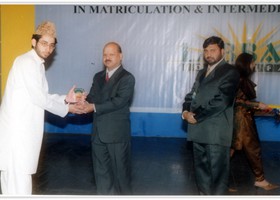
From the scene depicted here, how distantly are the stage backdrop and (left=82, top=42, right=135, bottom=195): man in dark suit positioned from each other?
3629 mm

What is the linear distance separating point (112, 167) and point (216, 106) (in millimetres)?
1253

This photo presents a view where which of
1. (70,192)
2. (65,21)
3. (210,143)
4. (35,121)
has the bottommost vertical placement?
(70,192)

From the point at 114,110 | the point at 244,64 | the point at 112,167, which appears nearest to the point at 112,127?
the point at 114,110

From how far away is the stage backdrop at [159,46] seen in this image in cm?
728

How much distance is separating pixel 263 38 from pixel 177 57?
174cm

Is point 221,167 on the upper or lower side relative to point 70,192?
upper

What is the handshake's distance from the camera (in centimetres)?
386

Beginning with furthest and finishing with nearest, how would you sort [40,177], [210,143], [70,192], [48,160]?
[48,160] → [40,177] → [70,192] → [210,143]

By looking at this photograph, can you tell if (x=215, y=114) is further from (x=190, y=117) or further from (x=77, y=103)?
(x=77, y=103)

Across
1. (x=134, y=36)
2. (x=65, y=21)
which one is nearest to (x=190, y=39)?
(x=134, y=36)

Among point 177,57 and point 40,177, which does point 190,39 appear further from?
point 40,177

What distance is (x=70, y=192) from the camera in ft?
14.6

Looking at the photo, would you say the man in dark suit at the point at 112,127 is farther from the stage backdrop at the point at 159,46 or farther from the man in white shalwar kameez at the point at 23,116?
the stage backdrop at the point at 159,46

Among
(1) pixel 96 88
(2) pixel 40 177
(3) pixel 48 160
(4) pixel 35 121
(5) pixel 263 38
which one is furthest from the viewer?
(5) pixel 263 38
